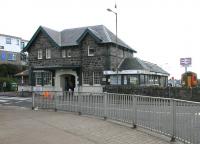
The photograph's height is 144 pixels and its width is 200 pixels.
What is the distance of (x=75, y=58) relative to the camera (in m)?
43.1

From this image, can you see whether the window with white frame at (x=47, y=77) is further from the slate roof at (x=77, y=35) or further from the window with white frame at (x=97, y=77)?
the window with white frame at (x=97, y=77)

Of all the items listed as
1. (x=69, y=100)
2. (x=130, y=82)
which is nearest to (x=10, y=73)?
(x=130, y=82)

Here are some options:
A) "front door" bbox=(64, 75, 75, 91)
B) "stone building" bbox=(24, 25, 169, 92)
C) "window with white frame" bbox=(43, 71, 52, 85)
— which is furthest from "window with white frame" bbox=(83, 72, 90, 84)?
"window with white frame" bbox=(43, 71, 52, 85)

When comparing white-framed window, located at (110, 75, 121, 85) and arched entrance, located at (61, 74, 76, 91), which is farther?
arched entrance, located at (61, 74, 76, 91)

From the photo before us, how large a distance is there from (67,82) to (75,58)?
13.8 feet

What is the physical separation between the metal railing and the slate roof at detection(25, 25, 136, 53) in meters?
23.6

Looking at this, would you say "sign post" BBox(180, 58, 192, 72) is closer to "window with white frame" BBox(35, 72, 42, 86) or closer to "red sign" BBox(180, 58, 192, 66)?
"red sign" BBox(180, 58, 192, 66)

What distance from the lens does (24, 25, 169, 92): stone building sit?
40.6 m

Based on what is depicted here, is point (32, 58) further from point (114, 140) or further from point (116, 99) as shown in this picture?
point (114, 140)

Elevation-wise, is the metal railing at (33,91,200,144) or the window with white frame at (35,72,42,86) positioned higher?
the window with white frame at (35,72,42,86)

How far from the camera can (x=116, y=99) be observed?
13180mm

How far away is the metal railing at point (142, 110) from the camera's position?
29.6ft

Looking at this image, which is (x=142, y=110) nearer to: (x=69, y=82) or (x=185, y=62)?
(x=185, y=62)

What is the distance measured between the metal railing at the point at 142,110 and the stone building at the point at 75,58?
22506mm
